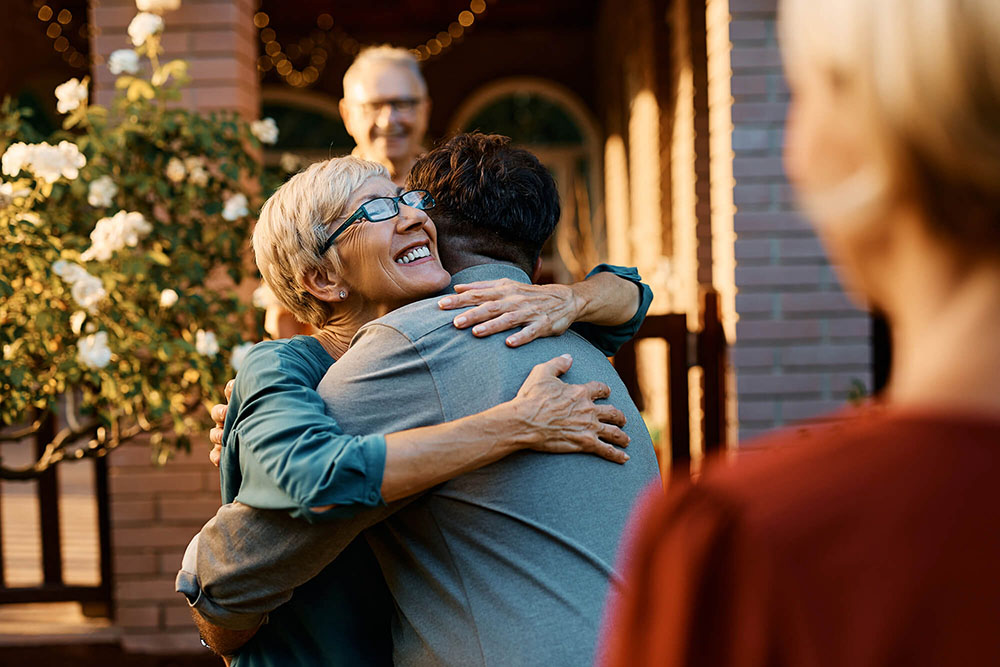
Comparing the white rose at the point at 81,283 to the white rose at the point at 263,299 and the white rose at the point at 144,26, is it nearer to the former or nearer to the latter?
the white rose at the point at 263,299

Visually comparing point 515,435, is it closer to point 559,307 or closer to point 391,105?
point 559,307

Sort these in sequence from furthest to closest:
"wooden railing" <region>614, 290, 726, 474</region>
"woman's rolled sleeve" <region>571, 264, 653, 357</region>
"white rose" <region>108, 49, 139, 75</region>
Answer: "wooden railing" <region>614, 290, 726, 474</region>, "white rose" <region>108, 49, 139, 75</region>, "woman's rolled sleeve" <region>571, 264, 653, 357</region>

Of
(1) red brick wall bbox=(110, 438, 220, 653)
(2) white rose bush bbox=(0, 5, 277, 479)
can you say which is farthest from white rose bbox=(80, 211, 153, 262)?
(1) red brick wall bbox=(110, 438, 220, 653)

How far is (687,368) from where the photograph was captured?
3.73m

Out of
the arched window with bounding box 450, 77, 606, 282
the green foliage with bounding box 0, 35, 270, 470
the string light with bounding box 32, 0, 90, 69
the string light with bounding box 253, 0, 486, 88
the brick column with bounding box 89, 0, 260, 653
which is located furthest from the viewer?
the arched window with bounding box 450, 77, 606, 282

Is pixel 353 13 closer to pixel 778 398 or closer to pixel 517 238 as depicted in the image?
pixel 778 398

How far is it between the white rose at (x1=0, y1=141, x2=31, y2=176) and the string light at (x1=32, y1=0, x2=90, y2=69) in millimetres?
6460

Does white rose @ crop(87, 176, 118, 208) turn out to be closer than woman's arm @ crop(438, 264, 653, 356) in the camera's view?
No

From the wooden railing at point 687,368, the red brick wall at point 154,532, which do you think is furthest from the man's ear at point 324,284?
the red brick wall at point 154,532

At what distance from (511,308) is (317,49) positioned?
30.3ft

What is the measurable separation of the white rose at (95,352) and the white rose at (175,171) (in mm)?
686

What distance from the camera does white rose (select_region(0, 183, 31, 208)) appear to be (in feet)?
9.45

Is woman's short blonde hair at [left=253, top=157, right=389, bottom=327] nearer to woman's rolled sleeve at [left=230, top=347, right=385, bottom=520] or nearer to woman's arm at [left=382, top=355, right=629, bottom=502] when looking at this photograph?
woman's rolled sleeve at [left=230, top=347, right=385, bottom=520]

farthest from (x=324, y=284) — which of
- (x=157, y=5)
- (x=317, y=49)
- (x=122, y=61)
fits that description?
(x=317, y=49)
